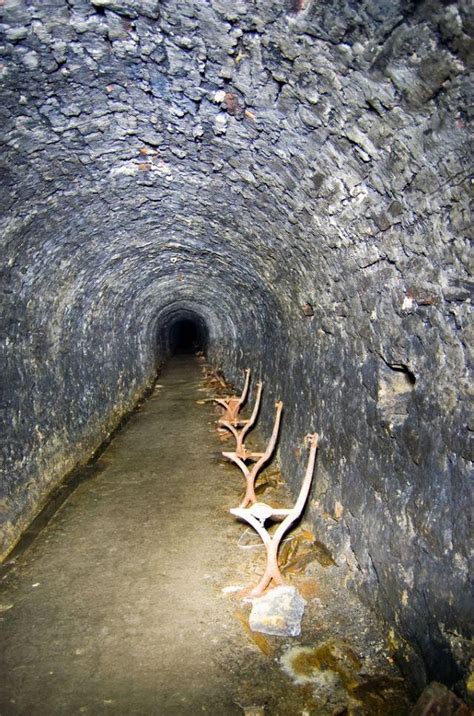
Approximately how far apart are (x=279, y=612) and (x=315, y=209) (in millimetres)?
3226

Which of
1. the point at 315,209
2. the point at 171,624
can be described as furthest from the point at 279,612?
the point at 315,209

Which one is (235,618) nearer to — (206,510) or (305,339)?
(206,510)

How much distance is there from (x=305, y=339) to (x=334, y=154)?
3091 millimetres

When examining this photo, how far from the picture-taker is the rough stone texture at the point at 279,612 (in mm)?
3502

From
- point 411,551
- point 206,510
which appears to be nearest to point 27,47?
point 411,551

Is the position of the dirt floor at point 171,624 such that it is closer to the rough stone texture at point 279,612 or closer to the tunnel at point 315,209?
the rough stone texture at point 279,612

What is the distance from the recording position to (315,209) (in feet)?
11.9

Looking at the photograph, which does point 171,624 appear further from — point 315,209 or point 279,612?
point 315,209

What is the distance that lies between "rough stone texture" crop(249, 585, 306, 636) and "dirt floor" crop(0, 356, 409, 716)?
0.07 meters

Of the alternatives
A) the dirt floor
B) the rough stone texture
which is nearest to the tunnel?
the dirt floor

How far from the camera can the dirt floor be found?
2943 millimetres

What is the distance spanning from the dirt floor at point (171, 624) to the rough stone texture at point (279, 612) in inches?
2.9

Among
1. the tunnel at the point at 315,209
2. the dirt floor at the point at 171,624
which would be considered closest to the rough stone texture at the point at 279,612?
the dirt floor at the point at 171,624

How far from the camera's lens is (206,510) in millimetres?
5668
